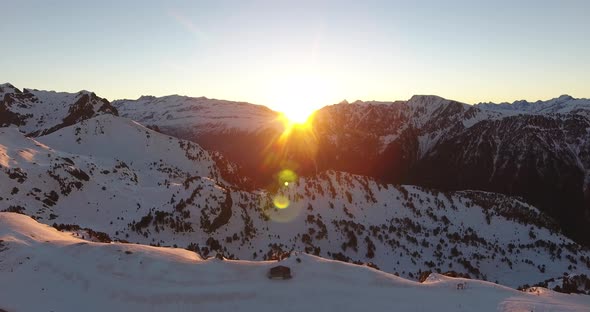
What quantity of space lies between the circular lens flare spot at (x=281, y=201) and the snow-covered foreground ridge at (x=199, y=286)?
32332 mm

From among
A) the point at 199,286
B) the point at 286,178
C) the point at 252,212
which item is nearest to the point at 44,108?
the point at 286,178

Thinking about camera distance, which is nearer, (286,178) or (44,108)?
(286,178)

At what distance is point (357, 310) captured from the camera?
762 inches

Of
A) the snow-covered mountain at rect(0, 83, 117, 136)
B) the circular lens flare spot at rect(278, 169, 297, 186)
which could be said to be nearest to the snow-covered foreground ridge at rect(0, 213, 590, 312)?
the circular lens flare spot at rect(278, 169, 297, 186)

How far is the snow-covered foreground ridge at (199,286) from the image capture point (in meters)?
19.2

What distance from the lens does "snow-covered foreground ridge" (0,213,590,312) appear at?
63.0ft

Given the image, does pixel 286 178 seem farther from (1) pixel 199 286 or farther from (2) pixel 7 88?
(2) pixel 7 88

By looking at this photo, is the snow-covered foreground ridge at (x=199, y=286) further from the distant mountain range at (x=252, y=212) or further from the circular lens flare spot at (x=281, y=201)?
the circular lens flare spot at (x=281, y=201)

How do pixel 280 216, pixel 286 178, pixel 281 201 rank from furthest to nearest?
pixel 286 178 → pixel 281 201 → pixel 280 216

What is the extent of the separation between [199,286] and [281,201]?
38272 mm

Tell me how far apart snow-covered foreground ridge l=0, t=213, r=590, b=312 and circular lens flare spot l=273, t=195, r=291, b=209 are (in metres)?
32.3

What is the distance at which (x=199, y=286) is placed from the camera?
20.9 meters

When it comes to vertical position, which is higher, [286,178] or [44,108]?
[44,108]

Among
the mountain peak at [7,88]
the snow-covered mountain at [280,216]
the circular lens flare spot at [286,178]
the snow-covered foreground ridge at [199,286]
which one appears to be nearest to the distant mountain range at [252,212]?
the snow-covered mountain at [280,216]
